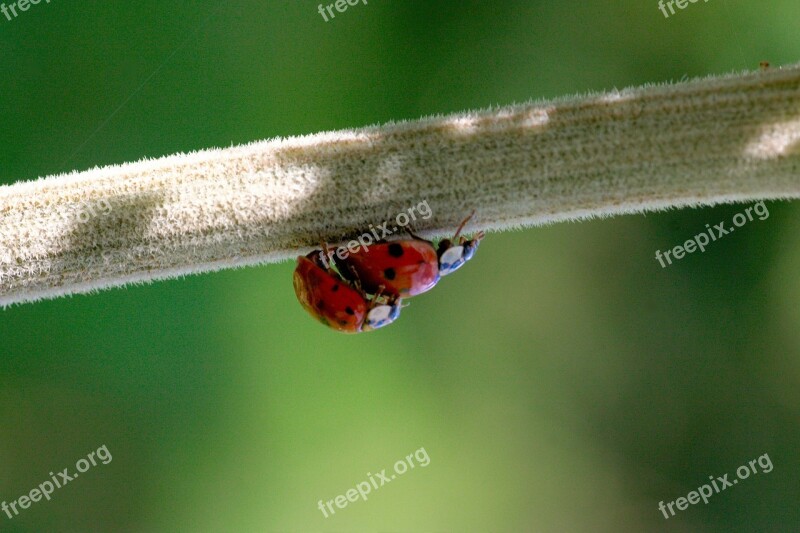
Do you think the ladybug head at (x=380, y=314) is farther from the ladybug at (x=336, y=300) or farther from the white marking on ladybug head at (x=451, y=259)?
the white marking on ladybug head at (x=451, y=259)

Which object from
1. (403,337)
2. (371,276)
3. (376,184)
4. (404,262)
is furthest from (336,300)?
(403,337)

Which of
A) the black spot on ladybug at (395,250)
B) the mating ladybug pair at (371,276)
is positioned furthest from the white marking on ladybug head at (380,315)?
the black spot on ladybug at (395,250)

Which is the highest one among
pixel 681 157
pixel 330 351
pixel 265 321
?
pixel 681 157

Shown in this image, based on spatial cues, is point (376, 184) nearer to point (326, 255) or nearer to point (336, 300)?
point (326, 255)

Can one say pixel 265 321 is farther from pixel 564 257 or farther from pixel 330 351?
pixel 564 257

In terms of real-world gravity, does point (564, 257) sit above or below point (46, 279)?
below

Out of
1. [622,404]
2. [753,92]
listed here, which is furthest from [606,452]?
[753,92]
